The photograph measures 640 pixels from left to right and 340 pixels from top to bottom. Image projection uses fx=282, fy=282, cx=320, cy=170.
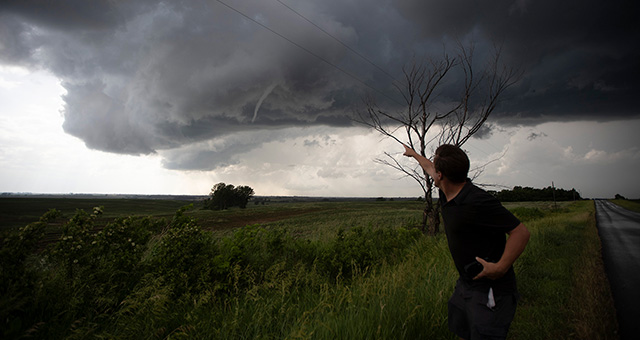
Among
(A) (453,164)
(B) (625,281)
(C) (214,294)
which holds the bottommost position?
(B) (625,281)

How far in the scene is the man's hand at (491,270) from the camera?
1.96 metres

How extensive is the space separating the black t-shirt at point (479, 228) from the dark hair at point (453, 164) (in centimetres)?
10

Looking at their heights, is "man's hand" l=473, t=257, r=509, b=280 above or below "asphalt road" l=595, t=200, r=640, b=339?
above

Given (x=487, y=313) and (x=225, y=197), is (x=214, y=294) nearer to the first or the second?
(x=487, y=313)

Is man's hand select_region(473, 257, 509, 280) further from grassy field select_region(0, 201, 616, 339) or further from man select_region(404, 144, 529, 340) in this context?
grassy field select_region(0, 201, 616, 339)

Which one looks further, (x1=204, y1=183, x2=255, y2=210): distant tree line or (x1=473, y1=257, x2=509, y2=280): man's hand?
(x1=204, y1=183, x2=255, y2=210): distant tree line

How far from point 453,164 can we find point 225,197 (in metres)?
77.2

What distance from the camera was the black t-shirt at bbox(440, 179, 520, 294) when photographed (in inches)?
79.8

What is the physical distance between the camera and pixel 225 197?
244 feet

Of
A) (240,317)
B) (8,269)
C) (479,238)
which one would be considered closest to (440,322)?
(479,238)

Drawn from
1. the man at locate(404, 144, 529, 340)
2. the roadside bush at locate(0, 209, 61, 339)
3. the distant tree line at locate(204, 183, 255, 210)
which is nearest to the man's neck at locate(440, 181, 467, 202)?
the man at locate(404, 144, 529, 340)

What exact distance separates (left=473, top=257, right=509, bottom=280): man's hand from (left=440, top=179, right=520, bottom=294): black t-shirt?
0.11 meters

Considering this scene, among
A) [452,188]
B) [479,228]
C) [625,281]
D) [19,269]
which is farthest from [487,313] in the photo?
[625,281]

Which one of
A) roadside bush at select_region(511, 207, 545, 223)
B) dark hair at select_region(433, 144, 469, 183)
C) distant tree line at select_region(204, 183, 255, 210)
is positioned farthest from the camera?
distant tree line at select_region(204, 183, 255, 210)
